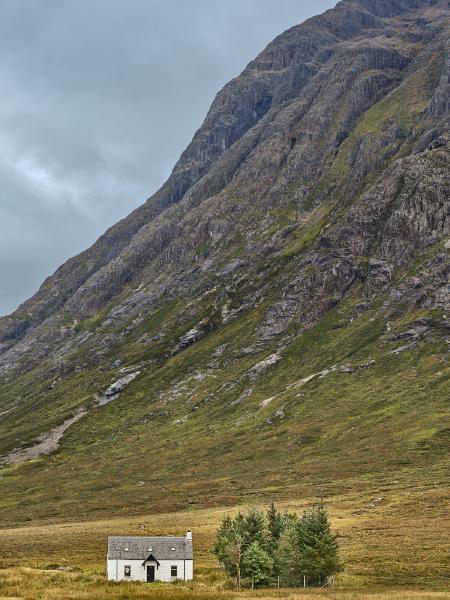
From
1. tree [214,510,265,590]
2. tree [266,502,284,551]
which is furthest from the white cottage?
tree [266,502,284,551]

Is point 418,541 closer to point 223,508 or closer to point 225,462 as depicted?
point 223,508

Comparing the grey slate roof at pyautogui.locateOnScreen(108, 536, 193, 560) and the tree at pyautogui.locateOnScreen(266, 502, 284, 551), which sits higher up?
the tree at pyautogui.locateOnScreen(266, 502, 284, 551)

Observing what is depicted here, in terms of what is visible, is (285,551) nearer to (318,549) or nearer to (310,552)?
(310,552)

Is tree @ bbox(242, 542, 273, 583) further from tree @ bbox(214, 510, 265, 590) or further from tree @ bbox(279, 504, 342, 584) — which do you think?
tree @ bbox(279, 504, 342, 584)

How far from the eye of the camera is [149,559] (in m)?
77.1

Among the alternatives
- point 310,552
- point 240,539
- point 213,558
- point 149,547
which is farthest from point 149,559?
point 310,552

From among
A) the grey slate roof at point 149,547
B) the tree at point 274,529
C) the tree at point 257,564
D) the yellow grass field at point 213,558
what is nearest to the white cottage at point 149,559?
the grey slate roof at point 149,547

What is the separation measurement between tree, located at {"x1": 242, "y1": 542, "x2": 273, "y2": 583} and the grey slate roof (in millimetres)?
12306

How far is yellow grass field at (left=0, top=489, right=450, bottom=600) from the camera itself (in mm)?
56059

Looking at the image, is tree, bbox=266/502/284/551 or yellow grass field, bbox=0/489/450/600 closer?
yellow grass field, bbox=0/489/450/600

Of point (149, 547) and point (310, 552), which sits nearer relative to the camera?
point (310, 552)

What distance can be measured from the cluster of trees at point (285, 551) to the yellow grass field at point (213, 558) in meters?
→ 2.52

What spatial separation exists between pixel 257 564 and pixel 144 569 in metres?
17.5

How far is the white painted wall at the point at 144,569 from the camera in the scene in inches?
2955
